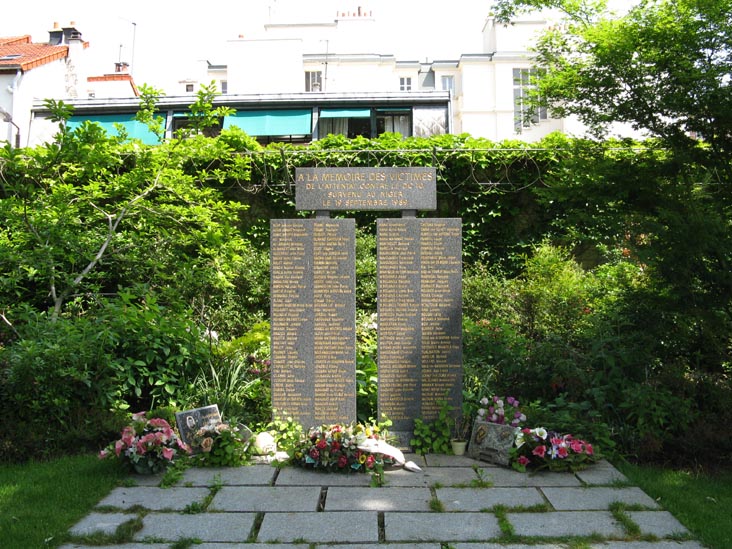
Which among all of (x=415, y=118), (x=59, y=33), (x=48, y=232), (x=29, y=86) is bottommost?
(x=48, y=232)

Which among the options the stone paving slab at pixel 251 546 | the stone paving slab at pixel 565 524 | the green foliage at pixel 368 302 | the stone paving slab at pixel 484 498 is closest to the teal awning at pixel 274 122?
the green foliage at pixel 368 302

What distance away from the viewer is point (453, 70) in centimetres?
3172

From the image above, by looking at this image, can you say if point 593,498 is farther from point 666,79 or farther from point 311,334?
point 666,79

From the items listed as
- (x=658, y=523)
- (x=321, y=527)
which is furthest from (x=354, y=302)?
(x=658, y=523)

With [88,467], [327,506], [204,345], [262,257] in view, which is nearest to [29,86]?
[262,257]

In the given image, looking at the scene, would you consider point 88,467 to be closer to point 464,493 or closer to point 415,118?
point 464,493

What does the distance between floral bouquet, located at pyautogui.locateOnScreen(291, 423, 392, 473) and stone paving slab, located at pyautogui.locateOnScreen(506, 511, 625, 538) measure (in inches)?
49.9

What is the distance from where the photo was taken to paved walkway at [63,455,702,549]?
3.71 metres

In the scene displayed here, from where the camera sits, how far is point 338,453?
5.04m

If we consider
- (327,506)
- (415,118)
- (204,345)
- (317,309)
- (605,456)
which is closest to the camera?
(327,506)

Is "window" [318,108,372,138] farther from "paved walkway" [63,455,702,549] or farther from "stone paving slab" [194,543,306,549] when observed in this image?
"stone paving slab" [194,543,306,549]

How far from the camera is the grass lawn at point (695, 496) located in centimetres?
387

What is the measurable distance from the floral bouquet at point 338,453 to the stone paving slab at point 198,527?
1010mm

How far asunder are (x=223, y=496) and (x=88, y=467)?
1335 millimetres
